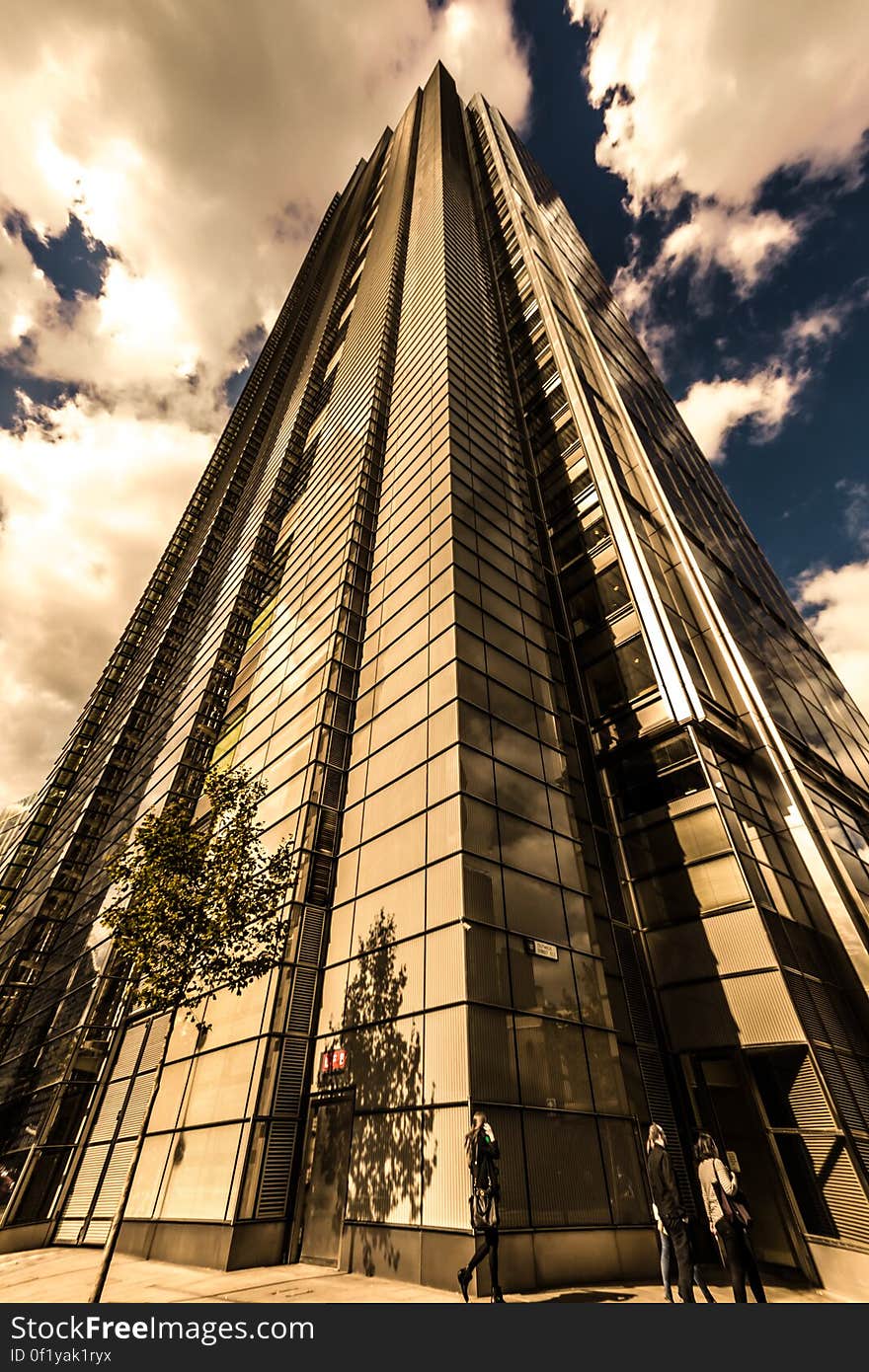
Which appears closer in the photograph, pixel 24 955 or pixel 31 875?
pixel 24 955

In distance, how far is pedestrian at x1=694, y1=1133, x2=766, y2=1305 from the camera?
7809 millimetres

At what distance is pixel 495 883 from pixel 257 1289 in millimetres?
8202

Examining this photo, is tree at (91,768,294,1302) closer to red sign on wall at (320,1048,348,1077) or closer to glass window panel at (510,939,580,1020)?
red sign on wall at (320,1048,348,1077)

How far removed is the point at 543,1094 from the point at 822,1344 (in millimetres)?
7942

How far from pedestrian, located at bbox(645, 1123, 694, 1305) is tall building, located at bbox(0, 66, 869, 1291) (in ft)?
10.6

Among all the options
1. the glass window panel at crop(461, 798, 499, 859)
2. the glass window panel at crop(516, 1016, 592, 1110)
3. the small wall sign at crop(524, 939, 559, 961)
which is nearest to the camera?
the glass window panel at crop(516, 1016, 592, 1110)

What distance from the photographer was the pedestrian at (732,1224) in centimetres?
781

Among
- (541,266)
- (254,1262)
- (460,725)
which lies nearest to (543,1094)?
(254,1262)

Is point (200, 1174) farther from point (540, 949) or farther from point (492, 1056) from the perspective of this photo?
point (540, 949)

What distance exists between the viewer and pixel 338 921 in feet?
55.8

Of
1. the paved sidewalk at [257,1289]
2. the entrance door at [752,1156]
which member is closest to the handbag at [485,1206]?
the paved sidewalk at [257,1289]

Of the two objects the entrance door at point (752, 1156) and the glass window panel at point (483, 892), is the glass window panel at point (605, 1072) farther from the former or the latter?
the glass window panel at point (483, 892)

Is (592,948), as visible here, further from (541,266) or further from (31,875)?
(31,875)

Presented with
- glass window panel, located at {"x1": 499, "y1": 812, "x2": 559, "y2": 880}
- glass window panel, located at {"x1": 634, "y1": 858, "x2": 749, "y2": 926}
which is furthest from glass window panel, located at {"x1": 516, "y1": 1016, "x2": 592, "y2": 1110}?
glass window panel, located at {"x1": 634, "y1": 858, "x2": 749, "y2": 926}
